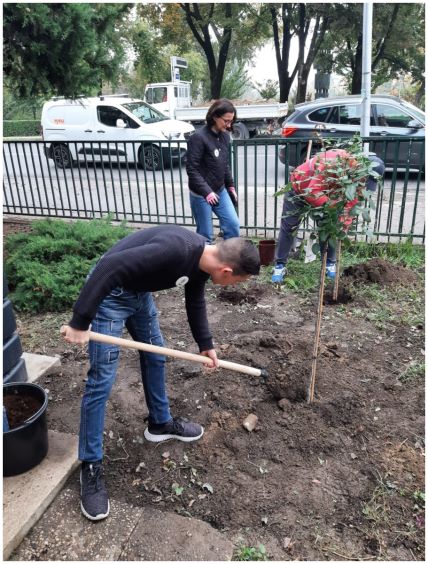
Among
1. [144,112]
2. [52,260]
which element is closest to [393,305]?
[52,260]

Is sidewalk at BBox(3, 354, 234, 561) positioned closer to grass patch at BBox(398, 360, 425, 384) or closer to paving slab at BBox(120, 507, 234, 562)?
paving slab at BBox(120, 507, 234, 562)

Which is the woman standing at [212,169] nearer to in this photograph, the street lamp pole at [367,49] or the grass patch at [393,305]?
the grass patch at [393,305]

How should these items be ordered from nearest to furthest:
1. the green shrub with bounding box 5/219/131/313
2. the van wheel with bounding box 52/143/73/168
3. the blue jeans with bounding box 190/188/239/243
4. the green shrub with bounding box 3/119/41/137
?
1. the green shrub with bounding box 5/219/131/313
2. the blue jeans with bounding box 190/188/239/243
3. the van wheel with bounding box 52/143/73/168
4. the green shrub with bounding box 3/119/41/137

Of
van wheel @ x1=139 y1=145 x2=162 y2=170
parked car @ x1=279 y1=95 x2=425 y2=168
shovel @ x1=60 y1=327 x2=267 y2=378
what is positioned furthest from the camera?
parked car @ x1=279 y1=95 x2=425 y2=168

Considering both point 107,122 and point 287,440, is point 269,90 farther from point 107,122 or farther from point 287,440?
point 287,440

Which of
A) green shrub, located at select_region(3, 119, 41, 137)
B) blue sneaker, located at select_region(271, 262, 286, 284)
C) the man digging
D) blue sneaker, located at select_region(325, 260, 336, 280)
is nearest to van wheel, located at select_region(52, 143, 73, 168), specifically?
blue sneaker, located at select_region(271, 262, 286, 284)

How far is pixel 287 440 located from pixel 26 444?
4.58 feet

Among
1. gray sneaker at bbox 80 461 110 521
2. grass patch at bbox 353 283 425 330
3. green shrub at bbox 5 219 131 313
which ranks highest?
green shrub at bbox 5 219 131 313

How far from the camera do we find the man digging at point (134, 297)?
1.99 metres

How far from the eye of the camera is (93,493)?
225cm

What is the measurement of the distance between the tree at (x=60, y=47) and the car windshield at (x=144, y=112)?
739 cm

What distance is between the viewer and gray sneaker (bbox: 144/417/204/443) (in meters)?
2.69

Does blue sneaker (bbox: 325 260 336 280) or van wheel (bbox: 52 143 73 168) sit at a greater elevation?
van wheel (bbox: 52 143 73 168)

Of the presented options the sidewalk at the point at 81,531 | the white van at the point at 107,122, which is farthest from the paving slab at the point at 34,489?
the white van at the point at 107,122
